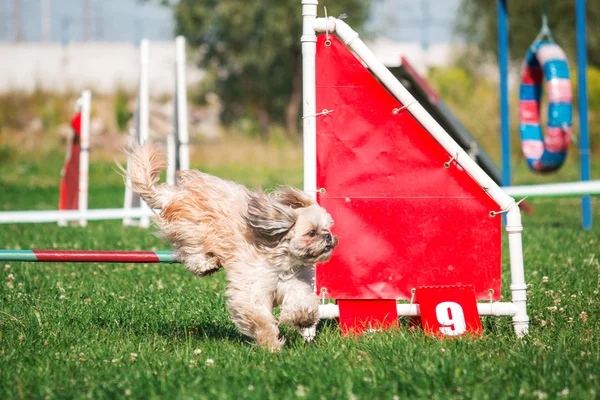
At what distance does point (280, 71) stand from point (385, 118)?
2593 centimetres

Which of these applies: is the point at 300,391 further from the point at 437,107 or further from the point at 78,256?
the point at 437,107

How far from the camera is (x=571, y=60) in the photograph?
1204 inches

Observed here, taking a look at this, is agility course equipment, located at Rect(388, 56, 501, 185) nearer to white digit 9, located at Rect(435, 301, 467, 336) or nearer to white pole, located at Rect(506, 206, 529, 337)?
white pole, located at Rect(506, 206, 529, 337)

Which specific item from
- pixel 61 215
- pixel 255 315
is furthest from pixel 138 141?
pixel 255 315

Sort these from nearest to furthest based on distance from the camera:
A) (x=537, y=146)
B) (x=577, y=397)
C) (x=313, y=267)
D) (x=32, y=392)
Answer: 1. (x=577, y=397)
2. (x=32, y=392)
3. (x=313, y=267)
4. (x=537, y=146)

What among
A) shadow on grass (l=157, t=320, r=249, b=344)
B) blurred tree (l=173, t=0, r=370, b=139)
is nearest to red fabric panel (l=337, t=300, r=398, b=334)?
shadow on grass (l=157, t=320, r=249, b=344)

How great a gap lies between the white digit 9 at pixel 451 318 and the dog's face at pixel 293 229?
806 mm

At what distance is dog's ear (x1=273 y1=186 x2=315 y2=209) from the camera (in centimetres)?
470

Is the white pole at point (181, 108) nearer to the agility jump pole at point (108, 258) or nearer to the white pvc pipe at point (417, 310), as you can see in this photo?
the agility jump pole at point (108, 258)

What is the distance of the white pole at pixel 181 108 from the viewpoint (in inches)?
400

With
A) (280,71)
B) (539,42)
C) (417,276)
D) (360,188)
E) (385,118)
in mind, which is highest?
(280,71)

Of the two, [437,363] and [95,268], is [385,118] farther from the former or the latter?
[95,268]

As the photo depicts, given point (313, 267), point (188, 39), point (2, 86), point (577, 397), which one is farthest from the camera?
point (2, 86)

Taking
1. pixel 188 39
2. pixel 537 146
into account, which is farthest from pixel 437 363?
pixel 188 39
